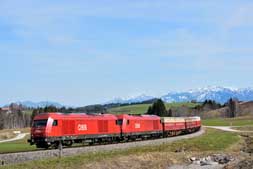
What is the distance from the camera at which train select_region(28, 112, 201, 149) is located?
180 feet

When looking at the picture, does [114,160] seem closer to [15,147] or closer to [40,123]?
[40,123]

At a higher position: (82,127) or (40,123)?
(40,123)

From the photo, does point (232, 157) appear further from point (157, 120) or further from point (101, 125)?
point (157, 120)

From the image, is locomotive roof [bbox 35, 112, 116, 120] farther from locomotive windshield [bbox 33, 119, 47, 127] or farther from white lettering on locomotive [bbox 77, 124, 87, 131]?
white lettering on locomotive [bbox 77, 124, 87, 131]

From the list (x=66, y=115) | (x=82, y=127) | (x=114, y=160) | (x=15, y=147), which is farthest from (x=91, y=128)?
(x=114, y=160)

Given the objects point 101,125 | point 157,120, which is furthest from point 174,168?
point 157,120

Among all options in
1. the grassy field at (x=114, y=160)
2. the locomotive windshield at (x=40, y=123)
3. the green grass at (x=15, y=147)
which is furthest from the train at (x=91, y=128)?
the grassy field at (x=114, y=160)

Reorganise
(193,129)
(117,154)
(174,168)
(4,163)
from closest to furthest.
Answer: (4,163)
(174,168)
(117,154)
(193,129)

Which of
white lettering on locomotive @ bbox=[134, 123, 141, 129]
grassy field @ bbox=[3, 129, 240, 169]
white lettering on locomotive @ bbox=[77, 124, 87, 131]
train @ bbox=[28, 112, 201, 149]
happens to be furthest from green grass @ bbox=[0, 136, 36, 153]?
white lettering on locomotive @ bbox=[134, 123, 141, 129]

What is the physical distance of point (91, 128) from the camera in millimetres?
64375

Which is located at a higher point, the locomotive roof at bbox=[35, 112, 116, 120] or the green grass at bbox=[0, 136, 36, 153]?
the locomotive roof at bbox=[35, 112, 116, 120]

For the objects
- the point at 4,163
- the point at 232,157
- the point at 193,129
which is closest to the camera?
the point at 4,163

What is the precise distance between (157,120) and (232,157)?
38.2 meters

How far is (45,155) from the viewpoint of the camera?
43.7 m
